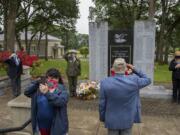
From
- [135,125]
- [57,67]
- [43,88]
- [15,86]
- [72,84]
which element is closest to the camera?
[43,88]

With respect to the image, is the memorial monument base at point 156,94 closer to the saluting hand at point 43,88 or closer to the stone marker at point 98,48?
the stone marker at point 98,48

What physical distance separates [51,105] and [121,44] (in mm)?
6909

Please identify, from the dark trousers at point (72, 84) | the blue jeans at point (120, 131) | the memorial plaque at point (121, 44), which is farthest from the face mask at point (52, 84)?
the memorial plaque at point (121, 44)

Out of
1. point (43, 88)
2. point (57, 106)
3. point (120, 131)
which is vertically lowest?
point (120, 131)

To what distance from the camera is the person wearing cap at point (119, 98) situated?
400 centimetres

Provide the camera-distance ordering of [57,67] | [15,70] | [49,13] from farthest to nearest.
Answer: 1. [49,13]
2. [57,67]
3. [15,70]

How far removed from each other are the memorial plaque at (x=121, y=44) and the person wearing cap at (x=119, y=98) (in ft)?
21.2

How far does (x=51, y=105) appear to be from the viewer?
4012mm

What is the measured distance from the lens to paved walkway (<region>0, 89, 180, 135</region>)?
6.63 m

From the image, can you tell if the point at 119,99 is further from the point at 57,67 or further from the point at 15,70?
the point at 57,67

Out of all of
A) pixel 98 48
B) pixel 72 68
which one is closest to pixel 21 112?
pixel 72 68

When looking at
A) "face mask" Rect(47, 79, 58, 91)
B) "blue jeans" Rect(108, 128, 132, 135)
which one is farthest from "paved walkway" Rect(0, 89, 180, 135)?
"face mask" Rect(47, 79, 58, 91)

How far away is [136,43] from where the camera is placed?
10461 mm

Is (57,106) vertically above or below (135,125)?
above
